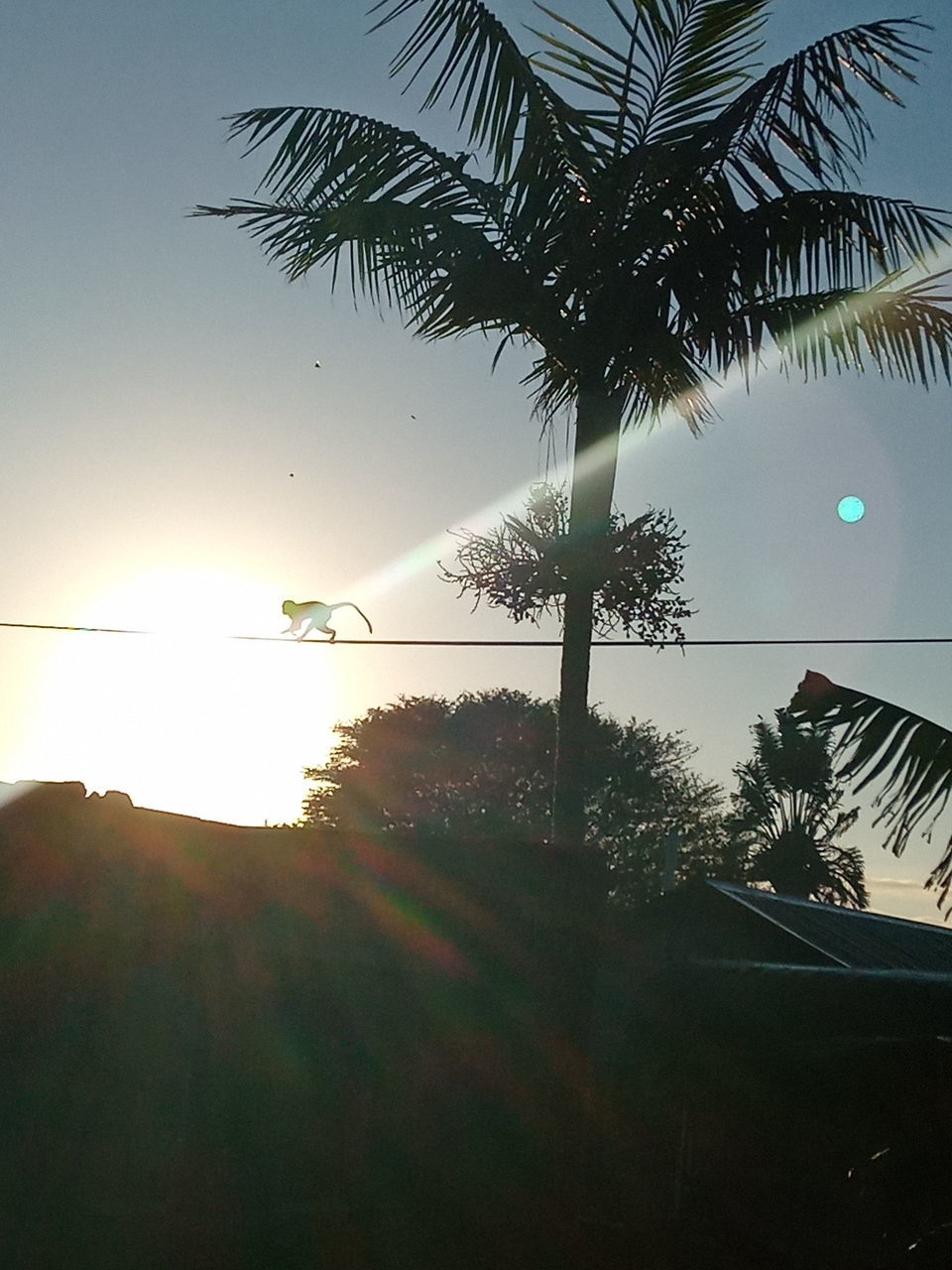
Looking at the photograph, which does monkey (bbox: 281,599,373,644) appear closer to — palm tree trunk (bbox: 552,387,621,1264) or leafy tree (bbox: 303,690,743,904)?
palm tree trunk (bbox: 552,387,621,1264)

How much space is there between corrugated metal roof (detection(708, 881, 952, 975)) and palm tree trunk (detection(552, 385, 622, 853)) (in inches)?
256

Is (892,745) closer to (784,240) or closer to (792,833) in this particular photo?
(784,240)

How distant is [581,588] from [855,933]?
30.7 feet

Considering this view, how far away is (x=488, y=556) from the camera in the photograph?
426 inches

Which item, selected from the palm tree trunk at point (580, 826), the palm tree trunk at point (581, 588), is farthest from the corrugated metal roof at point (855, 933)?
the palm tree trunk at point (581, 588)

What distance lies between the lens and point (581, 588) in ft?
32.7

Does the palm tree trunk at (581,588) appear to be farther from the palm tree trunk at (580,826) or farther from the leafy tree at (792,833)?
the leafy tree at (792,833)

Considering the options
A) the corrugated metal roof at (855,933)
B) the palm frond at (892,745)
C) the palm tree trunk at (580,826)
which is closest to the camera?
the palm frond at (892,745)

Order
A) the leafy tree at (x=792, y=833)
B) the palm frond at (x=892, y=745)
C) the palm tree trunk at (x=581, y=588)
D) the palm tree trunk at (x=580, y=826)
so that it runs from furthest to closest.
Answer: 1. the leafy tree at (x=792, y=833)
2. the palm tree trunk at (x=581, y=588)
3. the palm tree trunk at (x=580, y=826)
4. the palm frond at (x=892, y=745)

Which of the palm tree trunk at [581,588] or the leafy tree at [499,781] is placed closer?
A: the palm tree trunk at [581,588]

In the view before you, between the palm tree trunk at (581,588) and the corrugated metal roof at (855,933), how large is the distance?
6502 mm

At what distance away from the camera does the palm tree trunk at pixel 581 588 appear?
971 centimetres

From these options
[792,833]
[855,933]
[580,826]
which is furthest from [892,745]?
[792,833]

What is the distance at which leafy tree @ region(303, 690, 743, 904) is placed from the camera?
43.7 metres
